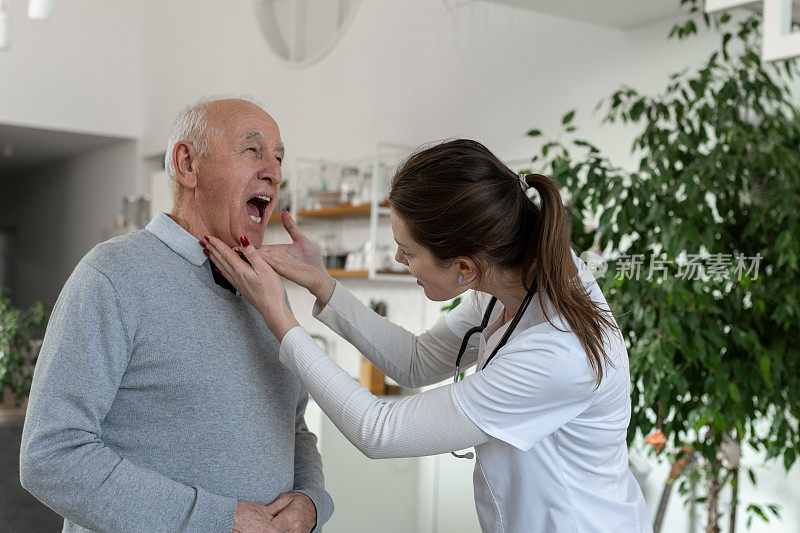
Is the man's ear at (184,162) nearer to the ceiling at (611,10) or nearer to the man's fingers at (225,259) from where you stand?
the man's fingers at (225,259)

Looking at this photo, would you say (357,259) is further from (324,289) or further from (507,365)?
(507,365)

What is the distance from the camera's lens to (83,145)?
771 cm

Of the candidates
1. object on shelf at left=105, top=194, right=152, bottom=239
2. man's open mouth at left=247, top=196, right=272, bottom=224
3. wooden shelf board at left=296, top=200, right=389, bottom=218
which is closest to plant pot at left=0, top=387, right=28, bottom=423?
wooden shelf board at left=296, top=200, right=389, bottom=218

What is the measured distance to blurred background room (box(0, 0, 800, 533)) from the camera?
7.80ft

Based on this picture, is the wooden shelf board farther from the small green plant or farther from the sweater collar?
the sweater collar

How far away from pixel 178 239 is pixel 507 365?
1.98 feet

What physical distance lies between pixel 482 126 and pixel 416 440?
3.07 m

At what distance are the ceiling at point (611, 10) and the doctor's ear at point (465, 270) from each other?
173 cm

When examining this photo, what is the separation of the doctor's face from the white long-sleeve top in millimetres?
121

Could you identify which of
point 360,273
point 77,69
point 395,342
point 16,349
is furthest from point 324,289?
point 77,69

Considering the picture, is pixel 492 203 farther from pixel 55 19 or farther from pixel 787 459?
pixel 55 19

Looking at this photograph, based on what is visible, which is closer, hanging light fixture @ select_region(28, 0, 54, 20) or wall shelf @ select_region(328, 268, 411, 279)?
hanging light fixture @ select_region(28, 0, 54, 20)

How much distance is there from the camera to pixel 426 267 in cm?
145

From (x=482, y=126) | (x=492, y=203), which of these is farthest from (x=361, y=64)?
(x=492, y=203)
